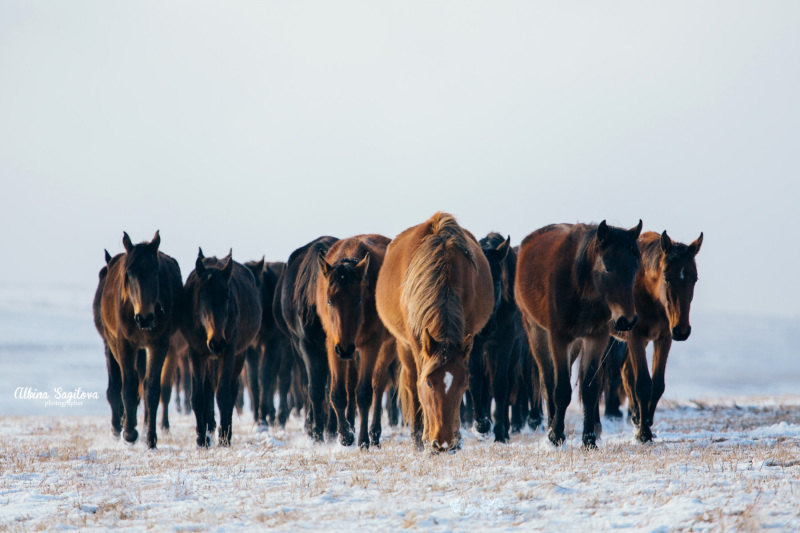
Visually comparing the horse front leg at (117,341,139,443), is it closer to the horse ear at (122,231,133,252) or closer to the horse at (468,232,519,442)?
the horse ear at (122,231,133,252)

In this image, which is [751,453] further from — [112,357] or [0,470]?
[112,357]

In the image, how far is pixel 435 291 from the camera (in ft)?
25.9

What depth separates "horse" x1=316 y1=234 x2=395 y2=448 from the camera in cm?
945

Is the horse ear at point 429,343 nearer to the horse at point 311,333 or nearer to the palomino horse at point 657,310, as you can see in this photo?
the palomino horse at point 657,310

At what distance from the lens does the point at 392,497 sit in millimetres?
6039

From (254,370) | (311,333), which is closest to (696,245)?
(311,333)

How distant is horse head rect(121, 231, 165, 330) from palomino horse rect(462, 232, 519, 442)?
413 centimetres

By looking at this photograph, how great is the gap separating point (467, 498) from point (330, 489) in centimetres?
110

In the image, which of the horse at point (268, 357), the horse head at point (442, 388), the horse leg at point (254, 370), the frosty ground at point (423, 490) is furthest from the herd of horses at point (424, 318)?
the horse leg at point (254, 370)

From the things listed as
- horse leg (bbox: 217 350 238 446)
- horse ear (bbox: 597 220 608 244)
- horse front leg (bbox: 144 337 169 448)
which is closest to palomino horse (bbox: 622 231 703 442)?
horse ear (bbox: 597 220 608 244)

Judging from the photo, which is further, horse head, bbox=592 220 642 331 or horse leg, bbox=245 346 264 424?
horse leg, bbox=245 346 264 424

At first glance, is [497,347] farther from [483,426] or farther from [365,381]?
[365,381]

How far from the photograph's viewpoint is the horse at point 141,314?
399 inches

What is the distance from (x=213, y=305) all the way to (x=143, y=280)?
1.01 m
